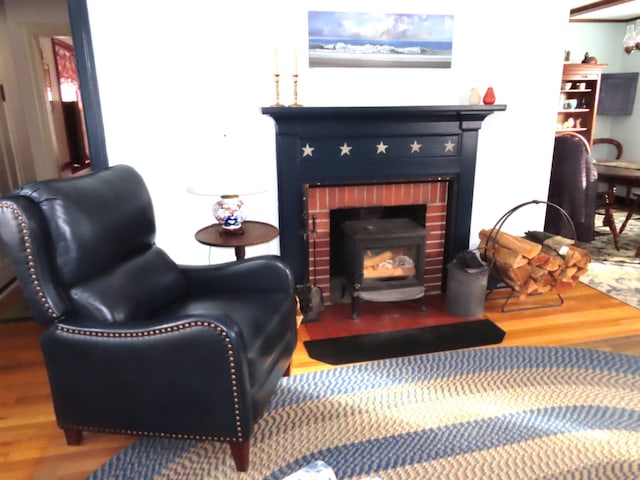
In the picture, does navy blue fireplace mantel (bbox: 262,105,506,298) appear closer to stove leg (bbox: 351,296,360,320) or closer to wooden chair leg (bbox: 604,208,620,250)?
stove leg (bbox: 351,296,360,320)

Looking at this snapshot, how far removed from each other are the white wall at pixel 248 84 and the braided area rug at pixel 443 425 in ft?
3.81

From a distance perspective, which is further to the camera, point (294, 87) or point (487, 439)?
point (294, 87)

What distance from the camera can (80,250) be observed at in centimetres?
174

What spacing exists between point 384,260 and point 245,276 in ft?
3.66

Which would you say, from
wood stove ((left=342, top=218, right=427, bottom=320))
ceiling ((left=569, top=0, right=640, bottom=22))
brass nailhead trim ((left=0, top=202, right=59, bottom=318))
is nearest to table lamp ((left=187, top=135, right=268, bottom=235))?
wood stove ((left=342, top=218, right=427, bottom=320))

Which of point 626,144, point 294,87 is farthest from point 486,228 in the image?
point 626,144

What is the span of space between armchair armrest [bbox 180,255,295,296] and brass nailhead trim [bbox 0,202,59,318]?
659mm

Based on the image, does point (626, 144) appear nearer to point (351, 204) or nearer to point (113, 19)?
point (351, 204)

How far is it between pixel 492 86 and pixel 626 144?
4.56 metres

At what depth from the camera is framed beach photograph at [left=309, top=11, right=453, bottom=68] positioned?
9.07ft

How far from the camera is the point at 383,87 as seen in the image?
2.93 meters

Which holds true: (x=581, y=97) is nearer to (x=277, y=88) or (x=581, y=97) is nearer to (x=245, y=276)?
(x=277, y=88)

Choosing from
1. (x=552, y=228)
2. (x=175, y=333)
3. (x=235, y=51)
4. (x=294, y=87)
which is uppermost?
(x=235, y=51)

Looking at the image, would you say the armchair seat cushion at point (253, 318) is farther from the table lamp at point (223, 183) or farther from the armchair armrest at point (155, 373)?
the table lamp at point (223, 183)
